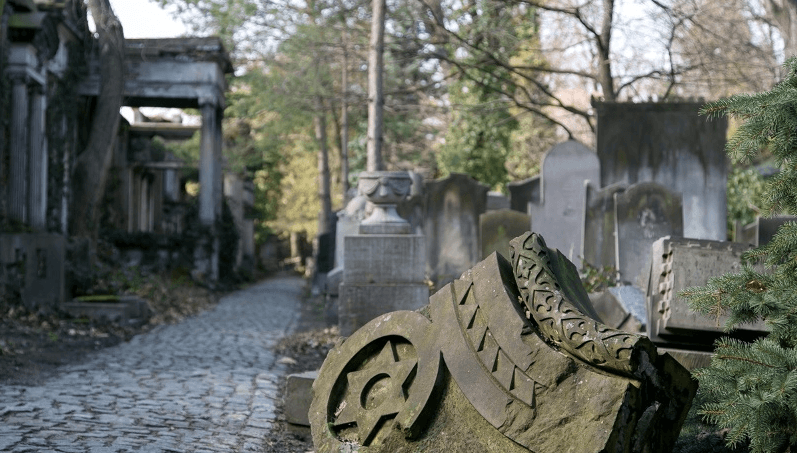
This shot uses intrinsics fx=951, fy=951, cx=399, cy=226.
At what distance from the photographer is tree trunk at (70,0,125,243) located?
1738 cm

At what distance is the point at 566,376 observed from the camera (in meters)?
3.63

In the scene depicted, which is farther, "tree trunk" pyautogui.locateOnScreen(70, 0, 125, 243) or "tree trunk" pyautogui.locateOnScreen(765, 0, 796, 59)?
"tree trunk" pyautogui.locateOnScreen(70, 0, 125, 243)

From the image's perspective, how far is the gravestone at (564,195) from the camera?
1119cm

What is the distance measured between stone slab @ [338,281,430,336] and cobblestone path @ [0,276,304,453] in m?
0.81

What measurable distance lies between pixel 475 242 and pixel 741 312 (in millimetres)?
8571

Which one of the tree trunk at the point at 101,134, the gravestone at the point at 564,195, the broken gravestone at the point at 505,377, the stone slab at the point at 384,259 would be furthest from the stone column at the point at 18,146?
the broken gravestone at the point at 505,377

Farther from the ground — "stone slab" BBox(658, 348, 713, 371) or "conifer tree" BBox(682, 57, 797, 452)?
"conifer tree" BBox(682, 57, 797, 452)

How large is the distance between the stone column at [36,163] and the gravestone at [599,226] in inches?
374

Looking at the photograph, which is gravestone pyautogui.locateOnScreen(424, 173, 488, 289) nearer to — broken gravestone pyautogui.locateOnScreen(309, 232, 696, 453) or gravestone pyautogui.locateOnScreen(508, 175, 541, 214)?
gravestone pyautogui.locateOnScreen(508, 175, 541, 214)

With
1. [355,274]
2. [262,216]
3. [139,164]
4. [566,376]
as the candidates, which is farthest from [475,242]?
[262,216]

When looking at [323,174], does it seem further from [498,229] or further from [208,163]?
[498,229]

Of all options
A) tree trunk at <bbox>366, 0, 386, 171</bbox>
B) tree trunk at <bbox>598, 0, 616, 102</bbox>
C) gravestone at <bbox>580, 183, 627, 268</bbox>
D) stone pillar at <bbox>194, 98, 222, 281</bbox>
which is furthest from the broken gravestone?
stone pillar at <bbox>194, 98, 222, 281</bbox>

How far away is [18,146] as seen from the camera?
15.3 meters

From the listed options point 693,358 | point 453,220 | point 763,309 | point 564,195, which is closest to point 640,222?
point 564,195
